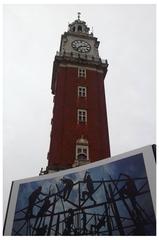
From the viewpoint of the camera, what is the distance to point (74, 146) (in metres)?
37.6

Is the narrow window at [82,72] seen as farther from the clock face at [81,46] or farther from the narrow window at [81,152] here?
the narrow window at [81,152]

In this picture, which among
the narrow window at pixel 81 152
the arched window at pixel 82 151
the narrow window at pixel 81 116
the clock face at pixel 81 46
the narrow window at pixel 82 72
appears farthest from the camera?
the clock face at pixel 81 46

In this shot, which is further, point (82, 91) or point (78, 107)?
point (82, 91)

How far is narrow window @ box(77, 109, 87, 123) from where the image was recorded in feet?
134

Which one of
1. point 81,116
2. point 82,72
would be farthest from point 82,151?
point 82,72

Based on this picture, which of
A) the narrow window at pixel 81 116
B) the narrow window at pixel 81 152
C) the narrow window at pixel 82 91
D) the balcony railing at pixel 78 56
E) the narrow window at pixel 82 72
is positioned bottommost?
the narrow window at pixel 81 152

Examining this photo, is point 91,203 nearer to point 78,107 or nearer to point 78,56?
point 78,107

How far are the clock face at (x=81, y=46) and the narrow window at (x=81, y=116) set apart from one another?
13.2 metres

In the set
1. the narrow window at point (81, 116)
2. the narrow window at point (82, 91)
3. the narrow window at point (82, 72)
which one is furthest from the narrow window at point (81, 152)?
the narrow window at point (82, 72)

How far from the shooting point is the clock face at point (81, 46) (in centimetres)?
5084

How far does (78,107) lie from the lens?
4200 cm

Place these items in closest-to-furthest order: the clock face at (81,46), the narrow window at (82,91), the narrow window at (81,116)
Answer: the narrow window at (81,116), the narrow window at (82,91), the clock face at (81,46)

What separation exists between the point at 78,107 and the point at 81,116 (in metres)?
1.50

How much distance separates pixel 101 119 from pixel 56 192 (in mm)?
14768
